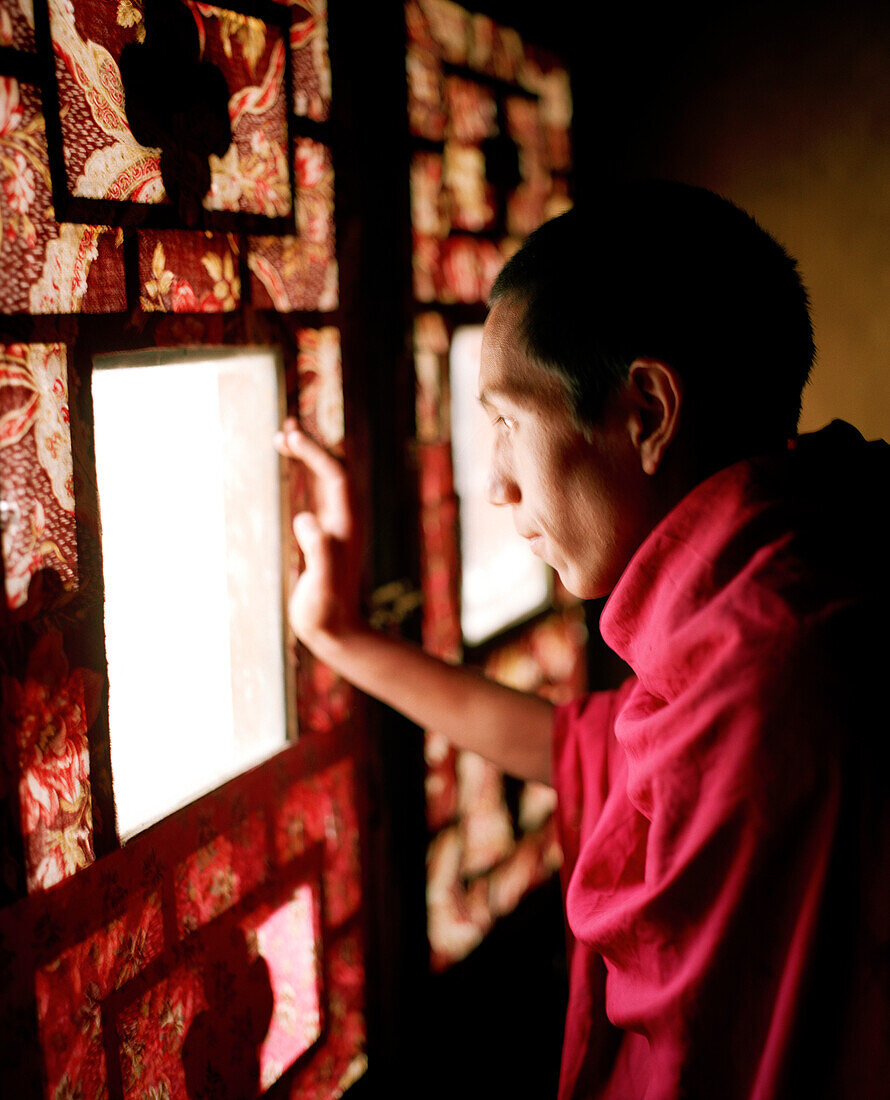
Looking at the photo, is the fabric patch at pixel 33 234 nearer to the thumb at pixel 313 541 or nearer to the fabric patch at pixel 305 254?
the fabric patch at pixel 305 254

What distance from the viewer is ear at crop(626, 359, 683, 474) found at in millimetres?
1054

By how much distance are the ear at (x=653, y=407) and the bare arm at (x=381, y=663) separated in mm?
611

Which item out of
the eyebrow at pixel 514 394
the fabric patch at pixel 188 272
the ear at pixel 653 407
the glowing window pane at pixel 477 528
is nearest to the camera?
the ear at pixel 653 407

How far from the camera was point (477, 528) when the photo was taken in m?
2.46

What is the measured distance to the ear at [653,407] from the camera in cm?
105

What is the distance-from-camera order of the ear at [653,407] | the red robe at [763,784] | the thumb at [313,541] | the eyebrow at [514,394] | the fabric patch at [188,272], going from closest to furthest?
the red robe at [763,784]
the ear at [653,407]
the eyebrow at [514,394]
the fabric patch at [188,272]
the thumb at [313,541]

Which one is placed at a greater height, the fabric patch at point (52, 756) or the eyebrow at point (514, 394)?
the eyebrow at point (514, 394)

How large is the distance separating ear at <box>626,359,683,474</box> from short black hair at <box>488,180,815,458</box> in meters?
0.02

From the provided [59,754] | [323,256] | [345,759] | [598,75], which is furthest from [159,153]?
[598,75]

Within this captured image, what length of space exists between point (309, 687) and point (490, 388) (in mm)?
816

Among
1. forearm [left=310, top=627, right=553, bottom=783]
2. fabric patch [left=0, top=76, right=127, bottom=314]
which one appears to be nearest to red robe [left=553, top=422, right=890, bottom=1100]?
forearm [left=310, top=627, right=553, bottom=783]

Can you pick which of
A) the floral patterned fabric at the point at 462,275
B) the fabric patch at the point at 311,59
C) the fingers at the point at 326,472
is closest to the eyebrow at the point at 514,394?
the fingers at the point at 326,472

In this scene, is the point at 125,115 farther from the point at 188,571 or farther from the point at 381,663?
the point at 381,663

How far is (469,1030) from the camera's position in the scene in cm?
242
